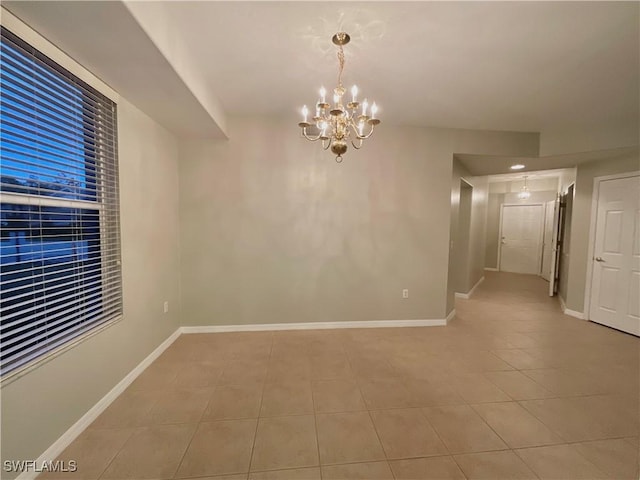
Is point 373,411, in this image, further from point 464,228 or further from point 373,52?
point 464,228

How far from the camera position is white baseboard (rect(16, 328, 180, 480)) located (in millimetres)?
1453

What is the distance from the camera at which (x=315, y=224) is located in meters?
3.29

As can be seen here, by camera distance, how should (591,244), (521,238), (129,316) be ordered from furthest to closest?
(521,238)
(591,244)
(129,316)

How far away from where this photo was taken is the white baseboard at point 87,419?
1.45 m

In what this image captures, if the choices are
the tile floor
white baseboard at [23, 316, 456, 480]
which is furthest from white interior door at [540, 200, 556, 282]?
white baseboard at [23, 316, 456, 480]

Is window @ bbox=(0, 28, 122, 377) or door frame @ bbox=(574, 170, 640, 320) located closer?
window @ bbox=(0, 28, 122, 377)

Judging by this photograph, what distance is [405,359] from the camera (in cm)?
267

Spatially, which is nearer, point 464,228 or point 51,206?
point 51,206

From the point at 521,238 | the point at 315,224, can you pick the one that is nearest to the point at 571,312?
the point at 521,238

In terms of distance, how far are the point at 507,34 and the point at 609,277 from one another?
3849 mm

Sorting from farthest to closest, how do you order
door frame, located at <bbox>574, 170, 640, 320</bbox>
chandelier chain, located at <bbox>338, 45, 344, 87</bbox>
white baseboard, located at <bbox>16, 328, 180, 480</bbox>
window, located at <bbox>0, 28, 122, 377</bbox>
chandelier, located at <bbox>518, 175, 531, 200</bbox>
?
chandelier, located at <bbox>518, 175, 531, 200</bbox>
door frame, located at <bbox>574, 170, 640, 320</bbox>
chandelier chain, located at <bbox>338, 45, 344, 87</bbox>
white baseboard, located at <bbox>16, 328, 180, 480</bbox>
window, located at <bbox>0, 28, 122, 377</bbox>

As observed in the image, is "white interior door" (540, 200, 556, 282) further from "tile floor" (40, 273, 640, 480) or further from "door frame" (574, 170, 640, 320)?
"tile floor" (40, 273, 640, 480)

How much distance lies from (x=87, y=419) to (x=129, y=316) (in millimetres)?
747

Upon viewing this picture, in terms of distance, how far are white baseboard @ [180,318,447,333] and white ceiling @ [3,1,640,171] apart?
2.42 meters
